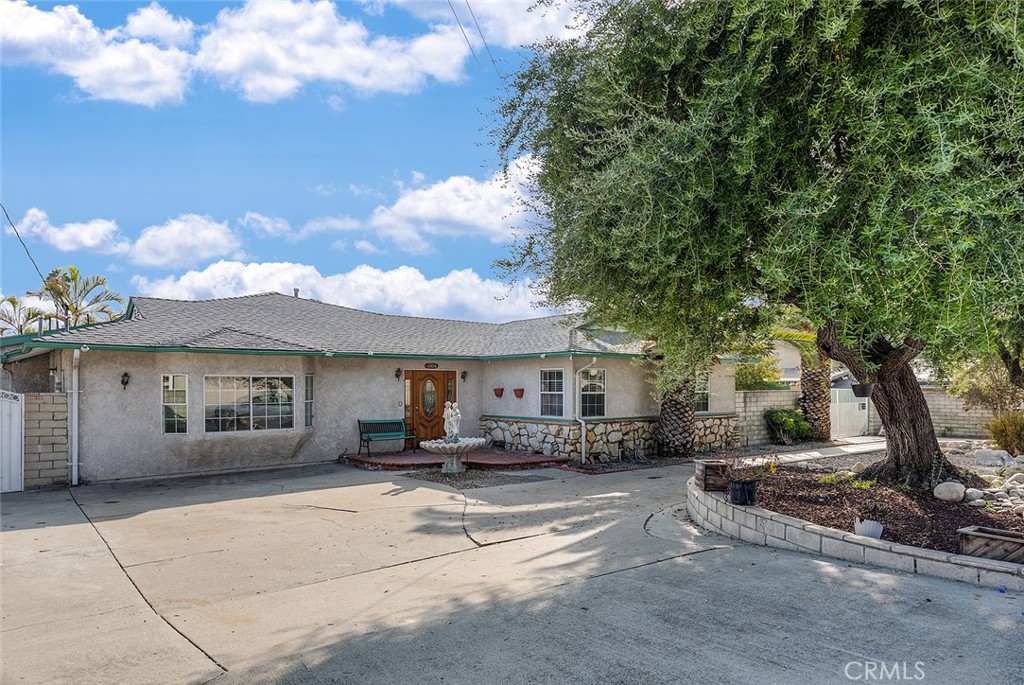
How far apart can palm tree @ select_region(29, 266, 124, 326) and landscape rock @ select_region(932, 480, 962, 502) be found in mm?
31746

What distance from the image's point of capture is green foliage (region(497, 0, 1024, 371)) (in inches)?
188

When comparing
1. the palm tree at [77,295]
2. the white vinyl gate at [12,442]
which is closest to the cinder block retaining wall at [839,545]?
the white vinyl gate at [12,442]

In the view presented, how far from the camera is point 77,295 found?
29156mm

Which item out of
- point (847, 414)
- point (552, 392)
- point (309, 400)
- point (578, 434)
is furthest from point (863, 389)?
point (847, 414)

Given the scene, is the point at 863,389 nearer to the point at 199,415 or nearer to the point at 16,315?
the point at 199,415

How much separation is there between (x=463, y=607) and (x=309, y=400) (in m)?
10.3

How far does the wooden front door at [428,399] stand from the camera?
16.4 metres

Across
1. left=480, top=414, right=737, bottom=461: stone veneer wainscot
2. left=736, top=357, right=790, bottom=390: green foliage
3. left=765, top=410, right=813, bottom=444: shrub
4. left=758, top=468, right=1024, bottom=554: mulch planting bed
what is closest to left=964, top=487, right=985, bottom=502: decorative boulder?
left=758, top=468, right=1024, bottom=554: mulch planting bed

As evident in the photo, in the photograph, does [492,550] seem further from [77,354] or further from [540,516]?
[77,354]

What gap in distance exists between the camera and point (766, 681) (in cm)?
370

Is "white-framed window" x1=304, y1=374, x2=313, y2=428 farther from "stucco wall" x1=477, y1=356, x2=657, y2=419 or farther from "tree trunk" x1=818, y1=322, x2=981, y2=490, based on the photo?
"tree trunk" x1=818, y1=322, x2=981, y2=490

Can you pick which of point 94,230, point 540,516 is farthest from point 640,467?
point 94,230

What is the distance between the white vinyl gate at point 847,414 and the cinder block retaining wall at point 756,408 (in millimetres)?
1509

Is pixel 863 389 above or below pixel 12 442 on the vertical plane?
above
